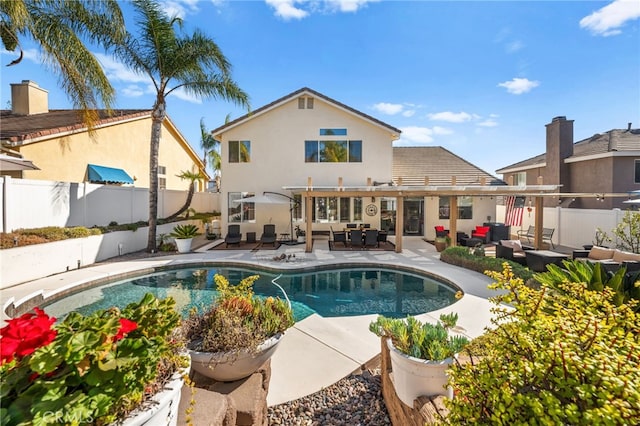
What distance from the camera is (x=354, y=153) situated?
17875 millimetres

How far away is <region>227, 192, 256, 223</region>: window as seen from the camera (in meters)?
18.0

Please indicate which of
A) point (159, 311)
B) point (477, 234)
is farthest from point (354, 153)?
point (159, 311)

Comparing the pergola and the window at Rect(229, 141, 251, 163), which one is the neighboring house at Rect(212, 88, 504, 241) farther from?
the pergola

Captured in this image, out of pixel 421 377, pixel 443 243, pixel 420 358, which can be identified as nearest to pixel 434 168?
pixel 443 243

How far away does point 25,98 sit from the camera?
17203 millimetres

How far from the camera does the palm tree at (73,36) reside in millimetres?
9570

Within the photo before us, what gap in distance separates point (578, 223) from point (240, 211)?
19287 millimetres

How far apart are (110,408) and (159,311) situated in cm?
61

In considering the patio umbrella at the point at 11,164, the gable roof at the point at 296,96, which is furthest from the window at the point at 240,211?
the patio umbrella at the point at 11,164

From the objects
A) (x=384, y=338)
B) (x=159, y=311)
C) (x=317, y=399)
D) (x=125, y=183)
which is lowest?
(x=317, y=399)

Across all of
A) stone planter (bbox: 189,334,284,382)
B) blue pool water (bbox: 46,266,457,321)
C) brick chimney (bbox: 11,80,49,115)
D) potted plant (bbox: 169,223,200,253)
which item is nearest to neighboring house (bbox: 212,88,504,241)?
potted plant (bbox: 169,223,200,253)

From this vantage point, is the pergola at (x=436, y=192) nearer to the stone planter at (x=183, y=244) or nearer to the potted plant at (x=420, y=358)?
the stone planter at (x=183, y=244)

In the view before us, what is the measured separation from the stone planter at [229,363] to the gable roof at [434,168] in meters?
16.5

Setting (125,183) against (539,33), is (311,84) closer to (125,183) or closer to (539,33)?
(539,33)
